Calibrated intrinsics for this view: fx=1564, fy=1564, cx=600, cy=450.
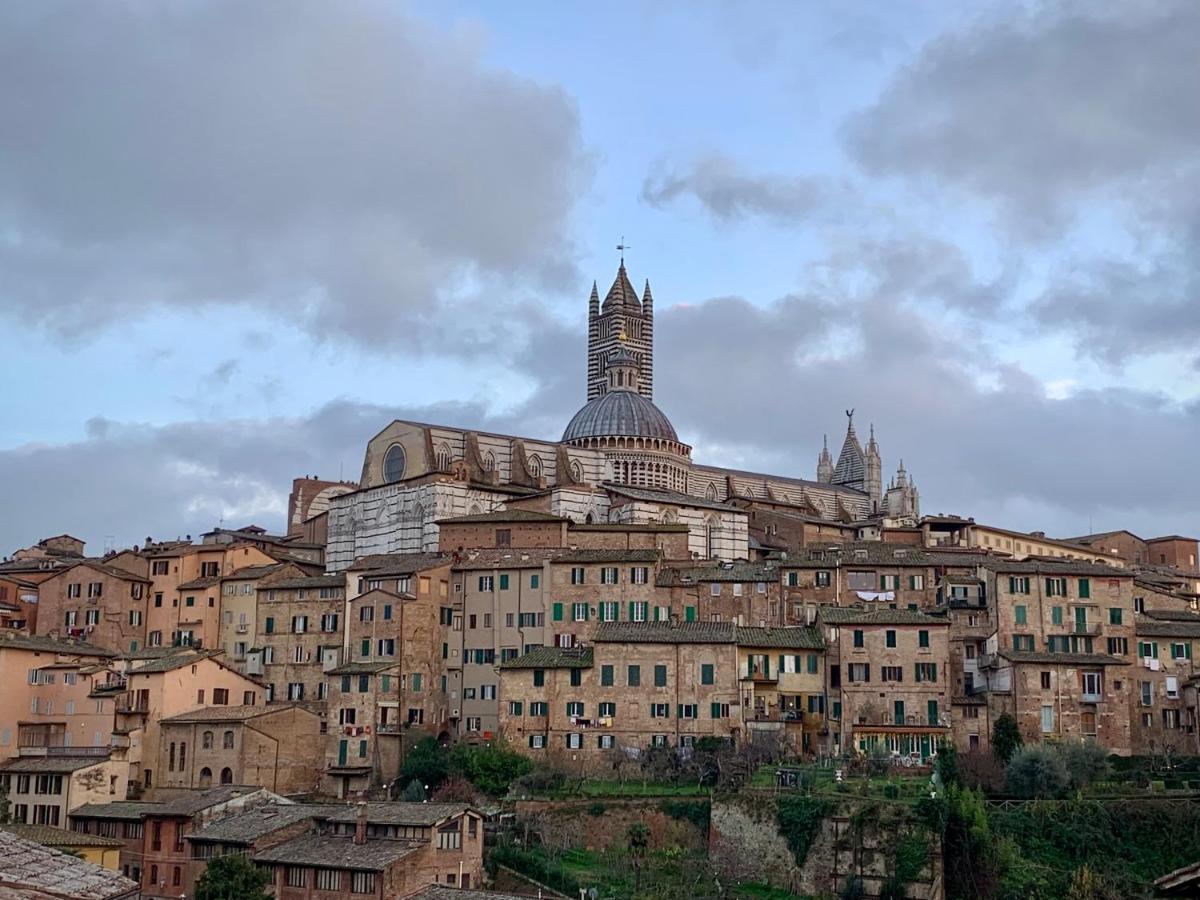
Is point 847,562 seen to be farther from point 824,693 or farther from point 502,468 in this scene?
point 502,468

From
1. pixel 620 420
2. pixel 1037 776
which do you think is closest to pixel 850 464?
pixel 620 420

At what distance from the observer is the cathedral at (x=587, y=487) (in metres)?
87.5

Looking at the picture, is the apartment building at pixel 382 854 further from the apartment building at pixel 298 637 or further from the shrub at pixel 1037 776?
the shrub at pixel 1037 776

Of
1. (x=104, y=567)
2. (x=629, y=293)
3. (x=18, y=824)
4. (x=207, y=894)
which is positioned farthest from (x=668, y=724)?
(x=629, y=293)

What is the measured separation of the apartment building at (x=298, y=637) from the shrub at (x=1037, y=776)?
31.2 m

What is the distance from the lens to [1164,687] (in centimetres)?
6762

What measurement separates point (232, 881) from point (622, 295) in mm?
100162

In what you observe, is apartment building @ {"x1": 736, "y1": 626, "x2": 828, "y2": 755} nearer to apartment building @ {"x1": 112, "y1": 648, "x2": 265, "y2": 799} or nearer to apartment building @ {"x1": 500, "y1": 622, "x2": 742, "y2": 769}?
apartment building @ {"x1": 500, "y1": 622, "x2": 742, "y2": 769}

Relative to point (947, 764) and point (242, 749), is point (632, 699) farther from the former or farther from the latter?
point (242, 749)

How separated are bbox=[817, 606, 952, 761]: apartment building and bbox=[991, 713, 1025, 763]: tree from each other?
6.32 ft

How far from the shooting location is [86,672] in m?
69.2

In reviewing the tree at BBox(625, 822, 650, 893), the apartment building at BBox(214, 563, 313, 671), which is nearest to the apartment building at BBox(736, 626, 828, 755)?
the tree at BBox(625, 822, 650, 893)

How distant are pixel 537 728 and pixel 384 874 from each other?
1401 cm

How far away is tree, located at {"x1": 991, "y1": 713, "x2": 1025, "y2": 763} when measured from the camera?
6066 cm
